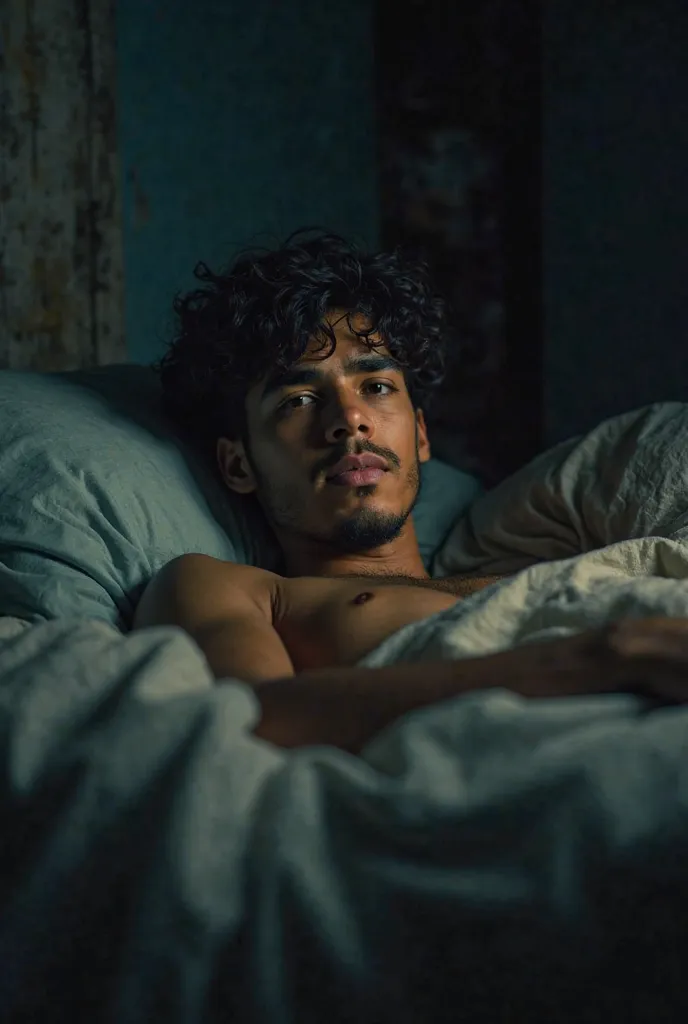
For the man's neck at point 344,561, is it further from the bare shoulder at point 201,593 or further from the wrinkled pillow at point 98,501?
the bare shoulder at point 201,593

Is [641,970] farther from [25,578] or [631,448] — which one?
[631,448]

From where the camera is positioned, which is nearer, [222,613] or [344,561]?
[222,613]

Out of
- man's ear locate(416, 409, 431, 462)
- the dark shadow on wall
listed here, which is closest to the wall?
the dark shadow on wall

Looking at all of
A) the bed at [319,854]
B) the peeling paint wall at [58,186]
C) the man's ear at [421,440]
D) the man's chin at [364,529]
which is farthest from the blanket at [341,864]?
the peeling paint wall at [58,186]

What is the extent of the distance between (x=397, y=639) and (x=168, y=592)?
11.4 inches

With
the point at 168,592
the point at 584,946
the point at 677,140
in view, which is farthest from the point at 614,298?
the point at 584,946

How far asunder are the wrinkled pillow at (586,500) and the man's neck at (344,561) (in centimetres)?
15

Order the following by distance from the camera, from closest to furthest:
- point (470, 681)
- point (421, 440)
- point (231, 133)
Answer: point (470, 681) → point (421, 440) → point (231, 133)

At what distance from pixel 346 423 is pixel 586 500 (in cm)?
35

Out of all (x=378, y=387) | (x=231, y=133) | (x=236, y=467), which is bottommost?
(x=236, y=467)

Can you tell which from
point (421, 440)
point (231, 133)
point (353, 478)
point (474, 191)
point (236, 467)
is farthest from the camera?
point (474, 191)

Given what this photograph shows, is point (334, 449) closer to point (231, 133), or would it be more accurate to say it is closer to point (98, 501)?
point (98, 501)

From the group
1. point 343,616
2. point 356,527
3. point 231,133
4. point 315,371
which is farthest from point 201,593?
point 231,133

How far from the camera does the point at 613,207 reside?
2.15 meters
